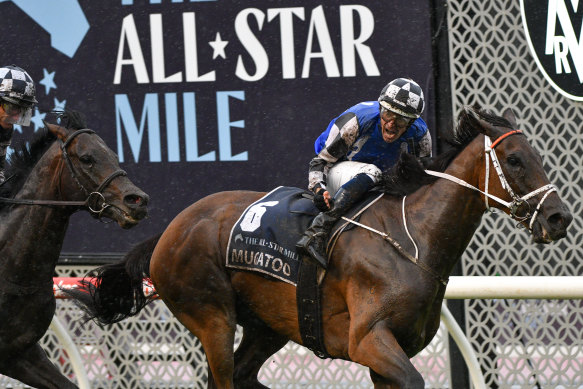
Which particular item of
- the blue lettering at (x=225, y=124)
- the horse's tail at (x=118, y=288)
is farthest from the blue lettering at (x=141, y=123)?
the horse's tail at (x=118, y=288)

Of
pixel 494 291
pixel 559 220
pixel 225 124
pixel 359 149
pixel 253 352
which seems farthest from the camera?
pixel 225 124

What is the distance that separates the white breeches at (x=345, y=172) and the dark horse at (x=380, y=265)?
5.7 inches

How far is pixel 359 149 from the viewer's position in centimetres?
567

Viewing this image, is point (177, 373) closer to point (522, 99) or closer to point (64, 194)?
point (64, 194)

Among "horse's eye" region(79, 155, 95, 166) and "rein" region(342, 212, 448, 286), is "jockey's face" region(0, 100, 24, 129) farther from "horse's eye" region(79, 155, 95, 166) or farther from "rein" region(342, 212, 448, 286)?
"rein" region(342, 212, 448, 286)

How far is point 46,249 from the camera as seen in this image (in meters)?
5.38

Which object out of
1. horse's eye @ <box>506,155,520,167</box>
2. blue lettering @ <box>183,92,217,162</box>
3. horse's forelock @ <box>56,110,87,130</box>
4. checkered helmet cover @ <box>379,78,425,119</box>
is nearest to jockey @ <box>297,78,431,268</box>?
checkered helmet cover @ <box>379,78,425,119</box>

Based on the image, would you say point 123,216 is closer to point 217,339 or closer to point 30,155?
point 30,155

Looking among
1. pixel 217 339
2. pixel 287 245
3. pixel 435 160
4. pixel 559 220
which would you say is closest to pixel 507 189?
pixel 559 220

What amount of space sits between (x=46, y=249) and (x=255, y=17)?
7.44 feet

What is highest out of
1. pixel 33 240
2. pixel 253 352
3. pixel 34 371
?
pixel 33 240

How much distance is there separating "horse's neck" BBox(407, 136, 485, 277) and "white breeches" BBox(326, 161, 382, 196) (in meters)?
0.42

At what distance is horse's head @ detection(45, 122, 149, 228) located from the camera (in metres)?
5.34

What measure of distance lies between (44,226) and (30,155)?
46 centimetres
